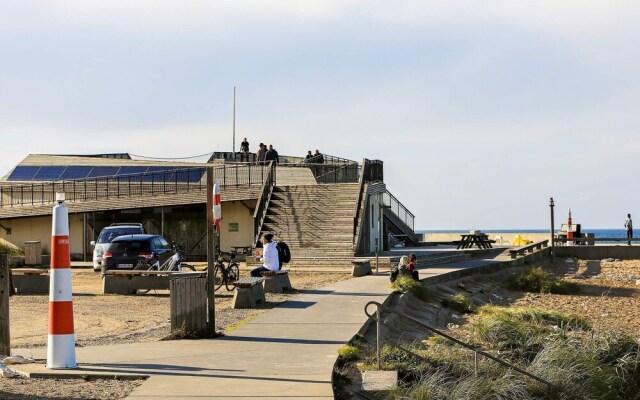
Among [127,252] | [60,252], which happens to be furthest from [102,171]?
[60,252]

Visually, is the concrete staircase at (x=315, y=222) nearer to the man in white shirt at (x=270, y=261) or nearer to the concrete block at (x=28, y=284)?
the concrete block at (x=28, y=284)

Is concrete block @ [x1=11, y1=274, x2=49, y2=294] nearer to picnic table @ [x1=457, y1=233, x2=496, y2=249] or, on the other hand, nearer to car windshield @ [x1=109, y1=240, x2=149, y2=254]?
car windshield @ [x1=109, y1=240, x2=149, y2=254]

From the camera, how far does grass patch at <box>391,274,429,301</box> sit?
78.2 ft

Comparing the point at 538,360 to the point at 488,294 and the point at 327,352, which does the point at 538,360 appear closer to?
the point at 327,352

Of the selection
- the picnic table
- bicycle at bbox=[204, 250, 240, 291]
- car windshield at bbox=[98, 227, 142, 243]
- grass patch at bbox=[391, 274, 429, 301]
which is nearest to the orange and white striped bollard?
grass patch at bbox=[391, 274, 429, 301]

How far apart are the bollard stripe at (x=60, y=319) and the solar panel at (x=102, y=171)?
3838 centimetres

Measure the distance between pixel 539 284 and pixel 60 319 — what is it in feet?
74.7

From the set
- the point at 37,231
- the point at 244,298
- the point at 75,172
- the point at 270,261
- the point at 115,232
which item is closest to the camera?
the point at 244,298

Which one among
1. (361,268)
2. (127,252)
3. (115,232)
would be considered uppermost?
(115,232)

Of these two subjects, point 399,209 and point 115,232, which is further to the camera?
point 399,209

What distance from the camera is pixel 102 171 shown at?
50844mm

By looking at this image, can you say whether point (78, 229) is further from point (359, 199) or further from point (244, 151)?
point (359, 199)

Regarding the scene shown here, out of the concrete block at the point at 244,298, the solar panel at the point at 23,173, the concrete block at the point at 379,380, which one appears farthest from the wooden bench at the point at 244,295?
the solar panel at the point at 23,173

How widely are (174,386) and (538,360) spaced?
6007 millimetres
